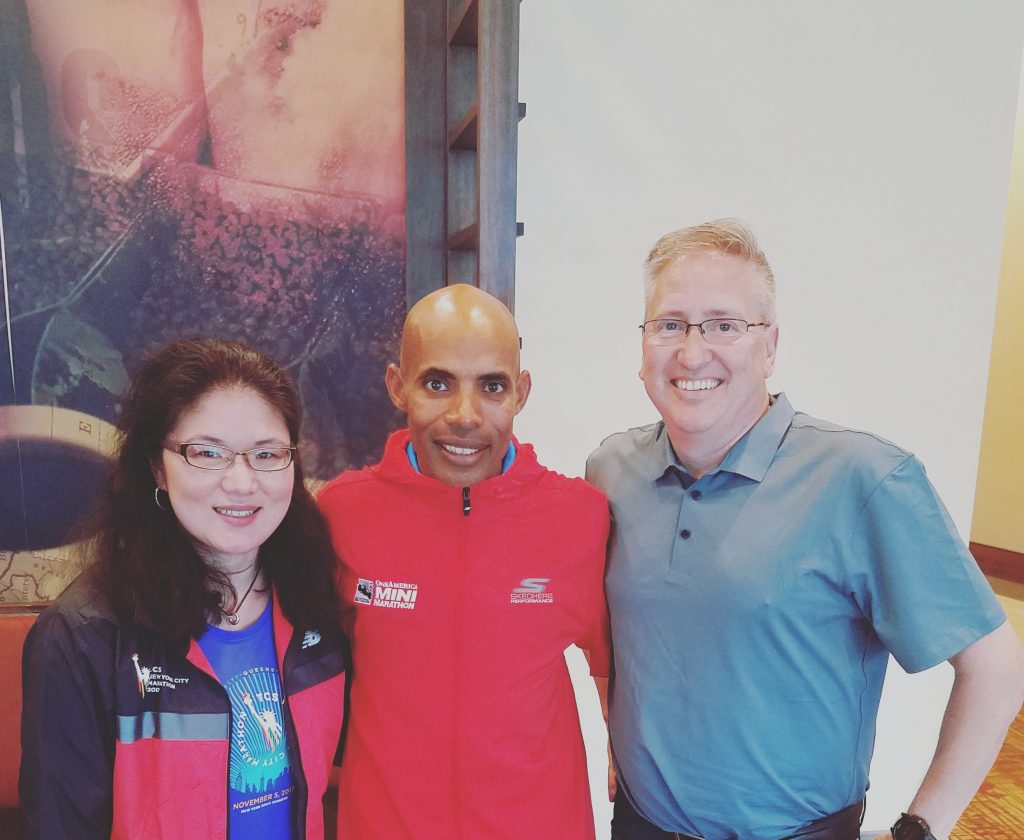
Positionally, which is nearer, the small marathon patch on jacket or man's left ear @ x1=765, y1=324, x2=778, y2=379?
the small marathon patch on jacket

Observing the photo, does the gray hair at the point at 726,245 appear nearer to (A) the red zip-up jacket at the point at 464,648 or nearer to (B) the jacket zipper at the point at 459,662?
(A) the red zip-up jacket at the point at 464,648

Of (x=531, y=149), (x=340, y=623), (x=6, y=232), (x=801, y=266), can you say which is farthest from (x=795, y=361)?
(x=6, y=232)

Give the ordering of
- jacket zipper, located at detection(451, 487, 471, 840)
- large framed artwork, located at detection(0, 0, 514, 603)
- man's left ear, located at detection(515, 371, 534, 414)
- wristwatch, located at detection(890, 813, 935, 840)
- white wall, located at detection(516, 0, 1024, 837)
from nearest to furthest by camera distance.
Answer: wristwatch, located at detection(890, 813, 935, 840) → jacket zipper, located at detection(451, 487, 471, 840) → man's left ear, located at detection(515, 371, 534, 414) → large framed artwork, located at detection(0, 0, 514, 603) → white wall, located at detection(516, 0, 1024, 837)

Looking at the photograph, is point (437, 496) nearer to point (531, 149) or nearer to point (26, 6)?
point (531, 149)

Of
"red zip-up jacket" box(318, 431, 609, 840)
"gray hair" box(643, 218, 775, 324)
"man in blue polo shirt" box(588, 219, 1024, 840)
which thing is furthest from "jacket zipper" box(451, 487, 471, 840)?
"gray hair" box(643, 218, 775, 324)

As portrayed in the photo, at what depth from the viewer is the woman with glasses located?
3.37ft

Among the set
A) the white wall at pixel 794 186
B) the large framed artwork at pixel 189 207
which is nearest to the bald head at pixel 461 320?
the large framed artwork at pixel 189 207

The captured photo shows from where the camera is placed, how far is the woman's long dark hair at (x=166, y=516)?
108 cm

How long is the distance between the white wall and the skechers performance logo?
870 mm

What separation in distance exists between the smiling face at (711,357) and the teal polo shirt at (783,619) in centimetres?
5

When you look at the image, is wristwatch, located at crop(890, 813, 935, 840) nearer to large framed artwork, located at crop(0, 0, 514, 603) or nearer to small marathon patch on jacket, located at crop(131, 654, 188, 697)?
small marathon patch on jacket, located at crop(131, 654, 188, 697)

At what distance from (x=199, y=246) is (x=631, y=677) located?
154cm

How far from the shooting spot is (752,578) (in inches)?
45.4

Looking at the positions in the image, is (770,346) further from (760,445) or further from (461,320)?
(461,320)
